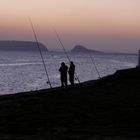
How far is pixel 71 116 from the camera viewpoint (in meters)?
14.9

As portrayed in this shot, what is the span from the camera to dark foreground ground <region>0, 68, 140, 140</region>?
40.3ft

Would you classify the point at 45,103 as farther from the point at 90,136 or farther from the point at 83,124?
the point at 90,136

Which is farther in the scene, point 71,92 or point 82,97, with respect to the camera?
point 71,92

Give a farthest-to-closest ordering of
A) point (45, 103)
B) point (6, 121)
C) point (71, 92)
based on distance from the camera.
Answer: point (71, 92)
point (45, 103)
point (6, 121)

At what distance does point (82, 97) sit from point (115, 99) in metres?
1.33

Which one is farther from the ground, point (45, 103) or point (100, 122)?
point (45, 103)

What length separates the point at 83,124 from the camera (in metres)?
13.7

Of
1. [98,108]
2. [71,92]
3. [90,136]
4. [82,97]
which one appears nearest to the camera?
[90,136]

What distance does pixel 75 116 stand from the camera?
48.8 ft

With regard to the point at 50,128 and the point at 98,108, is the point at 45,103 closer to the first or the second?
the point at 98,108

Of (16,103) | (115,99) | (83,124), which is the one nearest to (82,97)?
(115,99)

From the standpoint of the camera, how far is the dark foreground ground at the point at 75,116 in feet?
40.3

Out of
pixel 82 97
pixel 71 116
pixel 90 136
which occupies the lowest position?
pixel 90 136

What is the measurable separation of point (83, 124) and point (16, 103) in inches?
180
